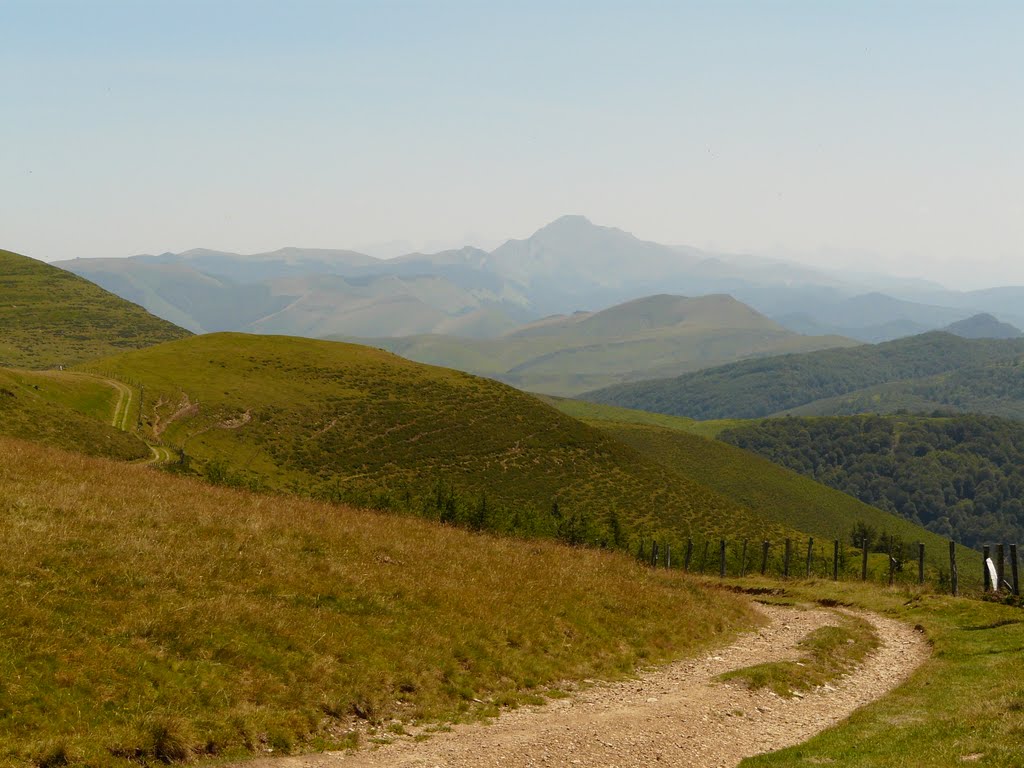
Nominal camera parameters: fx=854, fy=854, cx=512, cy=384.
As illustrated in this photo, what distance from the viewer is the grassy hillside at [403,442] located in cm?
10025

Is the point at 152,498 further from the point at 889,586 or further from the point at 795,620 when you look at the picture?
the point at 889,586

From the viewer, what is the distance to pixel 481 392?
16525 centimetres

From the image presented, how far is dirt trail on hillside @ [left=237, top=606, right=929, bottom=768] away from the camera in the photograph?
17.1m

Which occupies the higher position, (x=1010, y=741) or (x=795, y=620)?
(x=1010, y=741)

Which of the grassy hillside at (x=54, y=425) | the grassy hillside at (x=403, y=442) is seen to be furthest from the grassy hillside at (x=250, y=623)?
the grassy hillside at (x=403, y=442)

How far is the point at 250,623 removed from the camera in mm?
20031

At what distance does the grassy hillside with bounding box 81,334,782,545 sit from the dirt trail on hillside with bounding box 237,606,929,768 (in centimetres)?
5294

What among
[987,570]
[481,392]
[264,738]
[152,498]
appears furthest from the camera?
[481,392]

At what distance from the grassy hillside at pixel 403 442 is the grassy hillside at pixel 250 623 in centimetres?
4776

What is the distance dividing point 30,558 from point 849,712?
2092cm

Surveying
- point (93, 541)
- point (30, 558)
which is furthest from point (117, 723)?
point (93, 541)

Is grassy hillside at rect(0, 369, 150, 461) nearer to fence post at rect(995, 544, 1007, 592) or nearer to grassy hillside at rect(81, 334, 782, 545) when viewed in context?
grassy hillside at rect(81, 334, 782, 545)

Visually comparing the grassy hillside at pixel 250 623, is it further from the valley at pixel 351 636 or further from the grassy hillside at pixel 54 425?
the grassy hillside at pixel 54 425

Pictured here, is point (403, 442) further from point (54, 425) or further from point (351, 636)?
point (351, 636)
